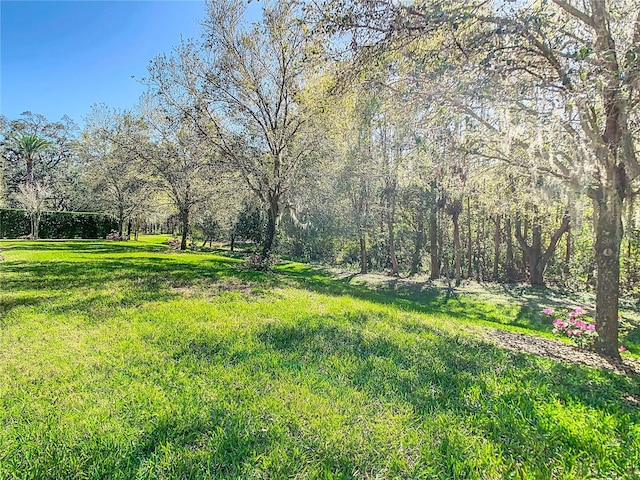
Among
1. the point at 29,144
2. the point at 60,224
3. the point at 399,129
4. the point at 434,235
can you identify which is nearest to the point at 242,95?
the point at 399,129

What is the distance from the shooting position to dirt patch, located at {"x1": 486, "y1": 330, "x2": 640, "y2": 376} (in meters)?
3.96

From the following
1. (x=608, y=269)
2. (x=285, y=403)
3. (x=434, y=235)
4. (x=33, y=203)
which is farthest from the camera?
(x=33, y=203)

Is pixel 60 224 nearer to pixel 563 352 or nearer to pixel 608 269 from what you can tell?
pixel 563 352

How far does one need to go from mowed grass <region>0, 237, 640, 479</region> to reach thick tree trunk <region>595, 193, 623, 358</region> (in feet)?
3.56

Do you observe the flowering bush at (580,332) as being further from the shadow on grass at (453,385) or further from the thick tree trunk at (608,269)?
the shadow on grass at (453,385)

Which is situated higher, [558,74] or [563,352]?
[558,74]

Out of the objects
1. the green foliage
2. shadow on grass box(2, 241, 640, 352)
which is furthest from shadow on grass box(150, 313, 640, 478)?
the green foliage

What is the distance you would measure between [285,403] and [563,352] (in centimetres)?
423

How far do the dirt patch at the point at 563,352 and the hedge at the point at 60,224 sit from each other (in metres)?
27.7

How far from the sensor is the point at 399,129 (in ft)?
19.2

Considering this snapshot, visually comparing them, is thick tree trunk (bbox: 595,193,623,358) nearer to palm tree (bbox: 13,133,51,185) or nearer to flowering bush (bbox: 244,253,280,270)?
flowering bush (bbox: 244,253,280,270)

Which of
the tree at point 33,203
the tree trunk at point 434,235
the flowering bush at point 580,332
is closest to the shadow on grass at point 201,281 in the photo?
the flowering bush at point 580,332

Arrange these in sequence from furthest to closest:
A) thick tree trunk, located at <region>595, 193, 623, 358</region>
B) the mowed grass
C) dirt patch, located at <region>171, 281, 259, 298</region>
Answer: dirt patch, located at <region>171, 281, 259, 298</region>, thick tree trunk, located at <region>595, 193, 623, 358</region>, the mowed grass

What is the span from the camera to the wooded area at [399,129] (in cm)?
389
